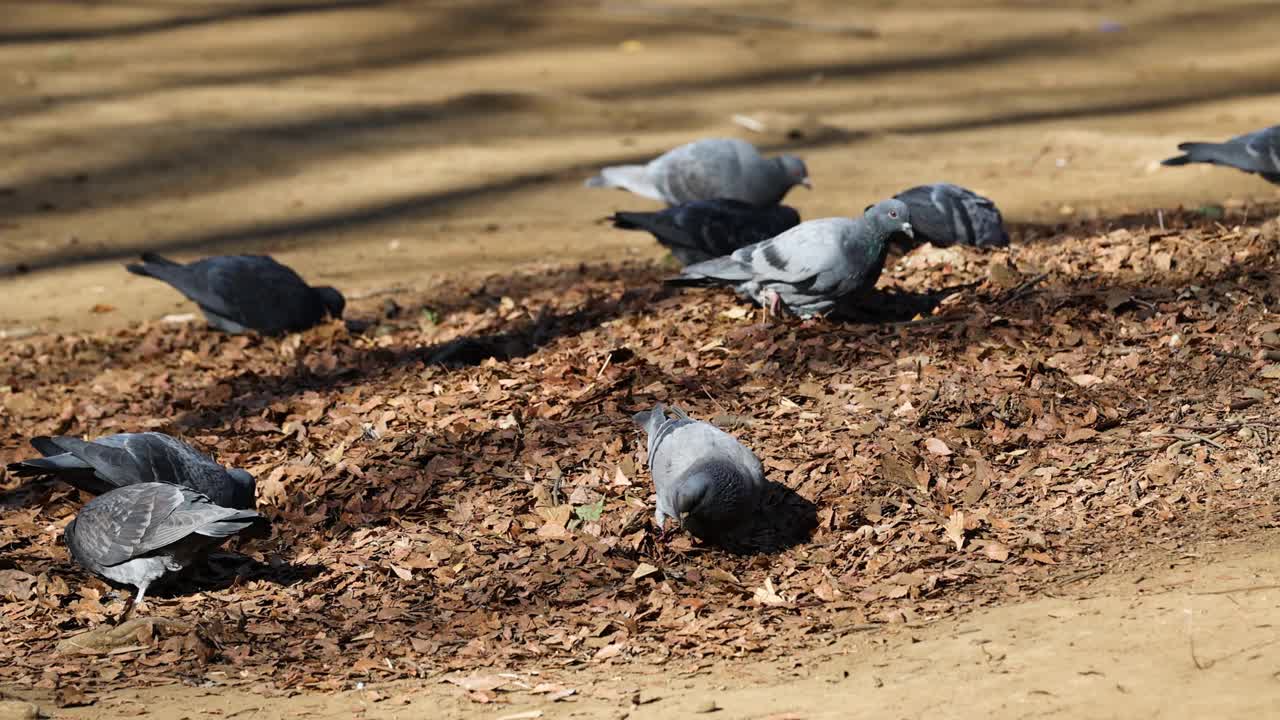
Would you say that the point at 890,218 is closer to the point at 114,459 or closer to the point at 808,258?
the point at 808,258

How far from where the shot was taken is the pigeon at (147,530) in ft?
15.2

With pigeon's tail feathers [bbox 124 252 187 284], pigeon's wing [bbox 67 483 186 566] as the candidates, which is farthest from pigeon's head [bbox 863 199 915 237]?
pigeon's tail feathers [bbox 124 252 187 284]

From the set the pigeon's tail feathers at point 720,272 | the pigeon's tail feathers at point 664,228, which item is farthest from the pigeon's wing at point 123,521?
the pigeon's tail feathers at point 664,228

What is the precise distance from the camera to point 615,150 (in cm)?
1253

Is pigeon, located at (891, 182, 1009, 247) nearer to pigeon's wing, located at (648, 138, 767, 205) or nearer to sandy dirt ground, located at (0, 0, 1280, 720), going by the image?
pigeon's wing, located at (648, 138, 767, 205)

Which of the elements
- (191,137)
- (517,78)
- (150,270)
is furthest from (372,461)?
(517,78)

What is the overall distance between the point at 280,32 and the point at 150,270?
1091cm

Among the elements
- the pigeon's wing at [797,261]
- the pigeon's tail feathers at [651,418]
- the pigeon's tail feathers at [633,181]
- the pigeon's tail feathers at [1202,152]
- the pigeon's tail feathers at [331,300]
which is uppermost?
the pigeon's tail feathers at [1202,152]

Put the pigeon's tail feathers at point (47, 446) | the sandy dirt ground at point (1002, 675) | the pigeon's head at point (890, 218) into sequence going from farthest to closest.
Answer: the pigeon's head at point (890, 218), the pigeon's tail feathers at point (47, 446), the sandy dirt ground at point (1002, 675)

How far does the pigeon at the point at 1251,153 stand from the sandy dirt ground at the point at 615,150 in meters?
1.16

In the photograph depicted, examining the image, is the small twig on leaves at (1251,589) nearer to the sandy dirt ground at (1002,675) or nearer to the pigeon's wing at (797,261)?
the sandy dirt ground at (1002,675)

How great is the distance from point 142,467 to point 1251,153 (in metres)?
6.19

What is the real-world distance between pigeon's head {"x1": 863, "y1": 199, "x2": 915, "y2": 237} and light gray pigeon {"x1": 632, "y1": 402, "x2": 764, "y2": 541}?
4.72 ft

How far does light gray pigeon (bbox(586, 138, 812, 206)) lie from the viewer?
9133 mm
